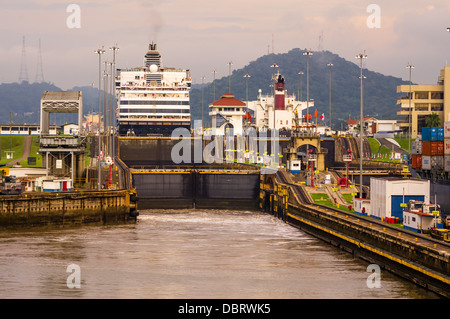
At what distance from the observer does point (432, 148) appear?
8769cm

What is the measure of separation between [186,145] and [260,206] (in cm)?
4965

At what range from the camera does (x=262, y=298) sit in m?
47.0

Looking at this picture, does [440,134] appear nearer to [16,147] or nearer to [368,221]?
[368,221]

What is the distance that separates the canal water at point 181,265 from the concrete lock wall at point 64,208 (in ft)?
4.57

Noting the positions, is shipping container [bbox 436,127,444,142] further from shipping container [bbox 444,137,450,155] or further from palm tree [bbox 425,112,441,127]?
palm tree [bbox 425,112,441,127]

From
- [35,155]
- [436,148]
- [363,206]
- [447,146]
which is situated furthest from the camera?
[35,155]

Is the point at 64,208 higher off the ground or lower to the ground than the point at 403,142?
lower

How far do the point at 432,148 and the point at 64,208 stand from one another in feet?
133

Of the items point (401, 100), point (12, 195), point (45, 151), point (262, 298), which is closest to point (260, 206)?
point (45, 151)

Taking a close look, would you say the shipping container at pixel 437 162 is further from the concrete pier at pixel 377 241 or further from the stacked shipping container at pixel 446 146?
the concrete pier at pixel 377 241

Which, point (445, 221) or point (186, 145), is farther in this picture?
point (186, 145)

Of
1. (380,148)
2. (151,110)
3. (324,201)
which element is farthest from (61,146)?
(151,110)

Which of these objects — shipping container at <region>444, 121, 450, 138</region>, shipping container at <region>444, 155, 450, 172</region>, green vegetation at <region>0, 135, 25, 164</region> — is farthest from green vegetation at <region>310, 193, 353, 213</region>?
green vegetation at <region>0, 135, 25, 164</region>
